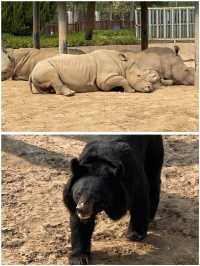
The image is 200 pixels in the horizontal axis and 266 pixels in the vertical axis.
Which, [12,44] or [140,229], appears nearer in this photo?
[140,229]

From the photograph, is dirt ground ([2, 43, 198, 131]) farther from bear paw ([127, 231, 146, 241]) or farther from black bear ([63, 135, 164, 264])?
bear paw ([127, 231, 146, 241])

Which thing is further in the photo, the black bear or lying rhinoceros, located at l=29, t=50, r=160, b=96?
lying rhinoceros, located at l=29, t=50, r=160, b=96

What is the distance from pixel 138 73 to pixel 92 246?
13.0 feet

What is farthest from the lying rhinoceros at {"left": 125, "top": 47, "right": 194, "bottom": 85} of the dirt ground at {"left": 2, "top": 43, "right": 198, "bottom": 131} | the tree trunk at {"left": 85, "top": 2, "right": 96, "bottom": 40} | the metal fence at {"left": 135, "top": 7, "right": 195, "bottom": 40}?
the metal fence at {"left": 135, "top": 7, "right": 195, "bottom": 40}

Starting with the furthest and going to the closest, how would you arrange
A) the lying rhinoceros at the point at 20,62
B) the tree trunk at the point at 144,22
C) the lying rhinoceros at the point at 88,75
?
the tree trunk at the point at 144,22 → the lying rhinoceros at the point at 20,62 → the lying rhinoceros at the point at 88,75

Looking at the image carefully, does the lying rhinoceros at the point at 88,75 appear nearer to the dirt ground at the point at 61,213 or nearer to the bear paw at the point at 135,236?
the dirt ground at the point at 61,213

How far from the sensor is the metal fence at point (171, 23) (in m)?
20.7

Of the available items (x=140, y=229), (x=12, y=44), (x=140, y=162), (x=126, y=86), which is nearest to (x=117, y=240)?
(x=140, y=229)

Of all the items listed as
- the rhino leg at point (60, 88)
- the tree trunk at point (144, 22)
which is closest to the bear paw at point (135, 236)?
the rhino leg at point (60, 88)

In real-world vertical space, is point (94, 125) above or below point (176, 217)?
above

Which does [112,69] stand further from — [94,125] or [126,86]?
[94,125]

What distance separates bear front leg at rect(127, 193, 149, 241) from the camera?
3.79 metres

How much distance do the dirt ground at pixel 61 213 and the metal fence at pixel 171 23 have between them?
598 inches

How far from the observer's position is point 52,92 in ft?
24.0
